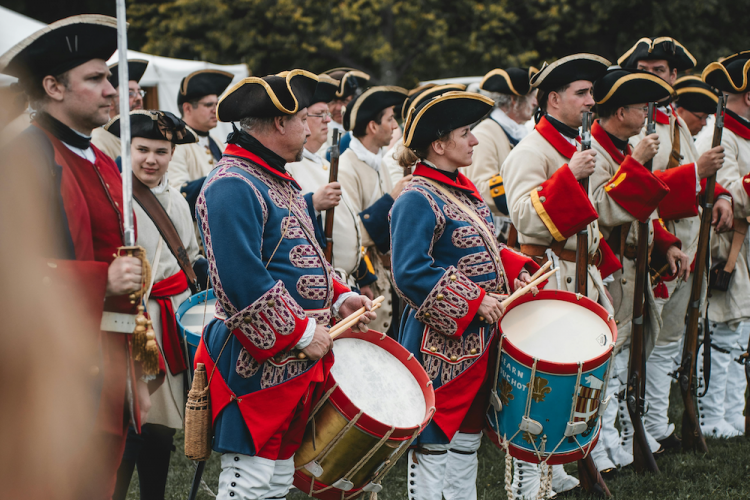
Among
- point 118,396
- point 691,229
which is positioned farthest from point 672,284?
point 118,396

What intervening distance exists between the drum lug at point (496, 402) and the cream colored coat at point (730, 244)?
289cm

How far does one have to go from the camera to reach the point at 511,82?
20.3 ft

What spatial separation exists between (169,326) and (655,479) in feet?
10.1

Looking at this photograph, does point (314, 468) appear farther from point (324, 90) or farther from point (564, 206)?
point (324, 90)

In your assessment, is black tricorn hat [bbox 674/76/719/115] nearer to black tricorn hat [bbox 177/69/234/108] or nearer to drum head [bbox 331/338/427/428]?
black tricorn hat [bbox 177/69/234/108]

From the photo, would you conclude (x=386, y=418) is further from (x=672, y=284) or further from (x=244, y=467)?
(x=672, y=284)

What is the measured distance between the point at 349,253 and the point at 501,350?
5.73 ft

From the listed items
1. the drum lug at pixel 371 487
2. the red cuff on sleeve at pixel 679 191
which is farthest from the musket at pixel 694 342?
the drum lug at pixel 371 487

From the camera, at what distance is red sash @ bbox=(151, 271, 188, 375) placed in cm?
384

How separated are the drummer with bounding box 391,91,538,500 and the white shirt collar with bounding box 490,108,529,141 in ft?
8.24

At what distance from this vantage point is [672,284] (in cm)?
525

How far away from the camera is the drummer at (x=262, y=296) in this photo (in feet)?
9.03

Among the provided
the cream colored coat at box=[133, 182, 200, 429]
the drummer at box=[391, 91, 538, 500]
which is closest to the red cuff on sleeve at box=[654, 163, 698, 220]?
the drummer at box=[391, 91, 538, 500]

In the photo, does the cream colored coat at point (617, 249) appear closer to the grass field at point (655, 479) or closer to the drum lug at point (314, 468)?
the grass field at point (655, 479)
